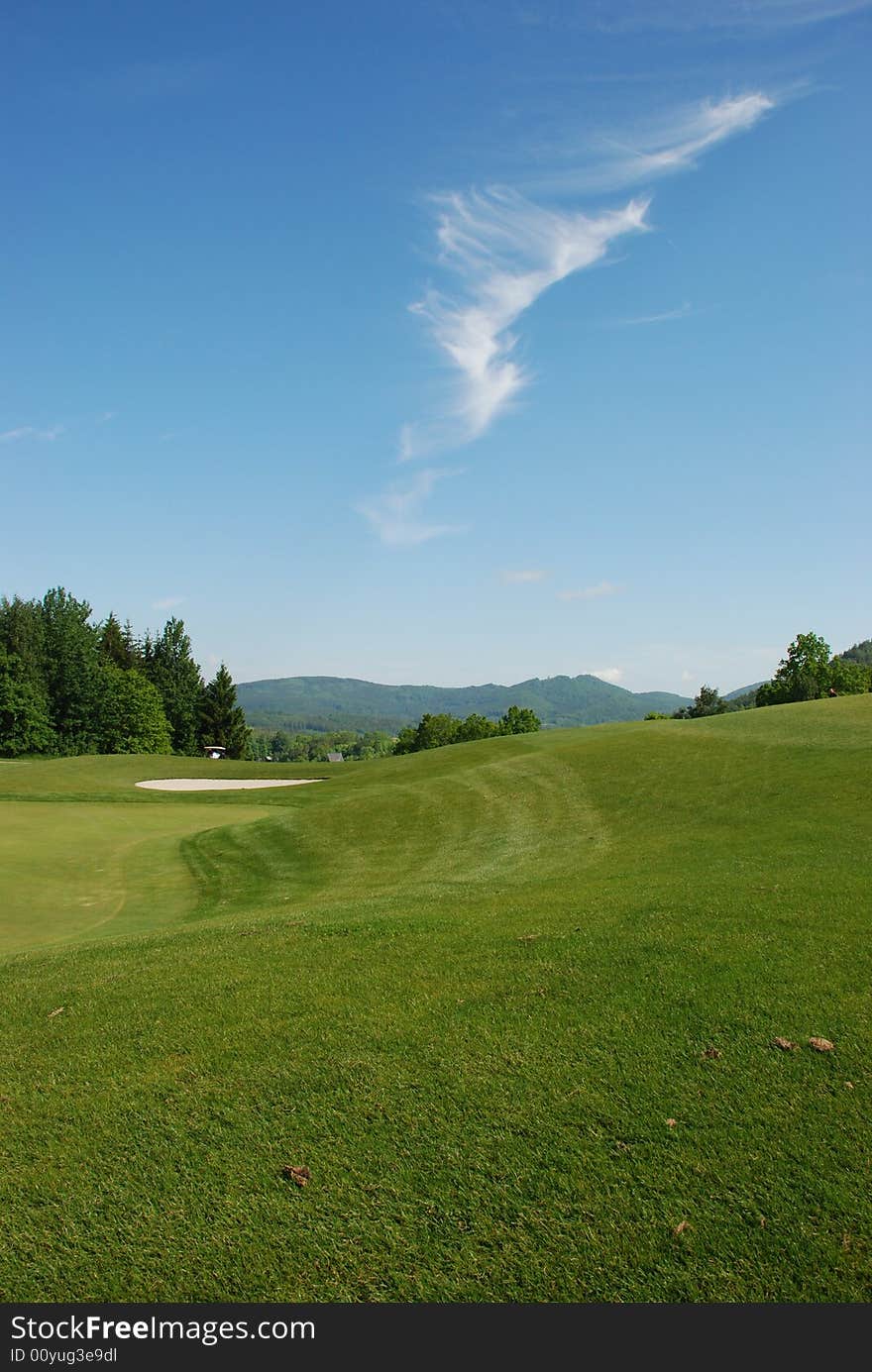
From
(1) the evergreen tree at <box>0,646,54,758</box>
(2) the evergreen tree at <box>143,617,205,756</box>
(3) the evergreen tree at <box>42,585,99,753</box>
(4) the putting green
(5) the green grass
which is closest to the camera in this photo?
(5) the green grass

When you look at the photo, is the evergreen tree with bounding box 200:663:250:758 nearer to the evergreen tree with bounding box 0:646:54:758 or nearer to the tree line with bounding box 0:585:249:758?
the tree line with bounding box 0:585:249:758

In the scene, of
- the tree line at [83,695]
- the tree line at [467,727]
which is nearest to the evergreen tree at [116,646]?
the tree line at [83,695]

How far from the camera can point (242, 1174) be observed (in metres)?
4.55

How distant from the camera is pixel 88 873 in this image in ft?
54.9

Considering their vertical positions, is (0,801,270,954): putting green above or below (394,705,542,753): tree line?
below

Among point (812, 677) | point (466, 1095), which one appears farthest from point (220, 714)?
point (466, 1095)

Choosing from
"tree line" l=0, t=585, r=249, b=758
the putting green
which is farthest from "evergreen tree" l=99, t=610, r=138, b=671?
the putting green

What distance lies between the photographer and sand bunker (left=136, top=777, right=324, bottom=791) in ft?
122

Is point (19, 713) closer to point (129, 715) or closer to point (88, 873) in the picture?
point (129, 715)

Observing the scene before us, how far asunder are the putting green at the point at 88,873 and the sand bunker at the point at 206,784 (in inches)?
428

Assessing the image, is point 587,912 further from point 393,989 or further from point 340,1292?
point 340,1292

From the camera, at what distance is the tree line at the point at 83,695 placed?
69.9 m

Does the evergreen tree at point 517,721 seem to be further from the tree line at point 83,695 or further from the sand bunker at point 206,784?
the sand bunker at point 206,784

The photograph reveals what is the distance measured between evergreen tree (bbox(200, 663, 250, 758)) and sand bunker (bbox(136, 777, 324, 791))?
50397 millimetres
